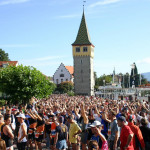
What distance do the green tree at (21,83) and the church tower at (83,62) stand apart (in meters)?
56.0

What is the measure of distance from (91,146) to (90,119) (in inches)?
229

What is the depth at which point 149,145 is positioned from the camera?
8.32 metres

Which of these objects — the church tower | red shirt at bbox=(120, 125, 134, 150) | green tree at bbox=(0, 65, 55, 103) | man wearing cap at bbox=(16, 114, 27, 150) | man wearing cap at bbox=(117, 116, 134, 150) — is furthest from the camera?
the church tower

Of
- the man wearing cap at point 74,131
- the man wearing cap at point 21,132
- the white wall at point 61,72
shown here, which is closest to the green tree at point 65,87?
the white wall at point 61,72

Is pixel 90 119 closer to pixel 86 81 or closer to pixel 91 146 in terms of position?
pixel 91 146

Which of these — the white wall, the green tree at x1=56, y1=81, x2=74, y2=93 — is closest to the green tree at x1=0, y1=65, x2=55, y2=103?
the green tree at x1=56, y1=81, x2=74, y2=93

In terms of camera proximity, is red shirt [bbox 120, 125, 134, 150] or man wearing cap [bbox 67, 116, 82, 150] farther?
man wearing cap [bbox 67, 116, 82, 150]

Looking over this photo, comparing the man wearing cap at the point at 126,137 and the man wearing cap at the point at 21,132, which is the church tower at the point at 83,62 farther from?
the man wearing cap at the point at 126,137

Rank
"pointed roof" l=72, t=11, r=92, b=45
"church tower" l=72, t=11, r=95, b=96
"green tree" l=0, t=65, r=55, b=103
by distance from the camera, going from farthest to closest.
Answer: "pointed roof" l=72, t=11, r=92, b=45 → "church tower" l=72, t=11, r=95, b=96 → "green tree" l=0, t=65, r=55, b=103

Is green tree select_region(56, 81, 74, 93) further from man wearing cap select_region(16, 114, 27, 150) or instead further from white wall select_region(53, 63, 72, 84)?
man wearing cap select_region(16, 114, 27, 150)

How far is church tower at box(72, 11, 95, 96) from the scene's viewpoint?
92562 millimetres

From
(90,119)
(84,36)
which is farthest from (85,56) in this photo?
(90,119)

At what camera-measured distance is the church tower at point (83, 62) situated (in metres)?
92.6

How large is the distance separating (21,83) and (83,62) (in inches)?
2343
